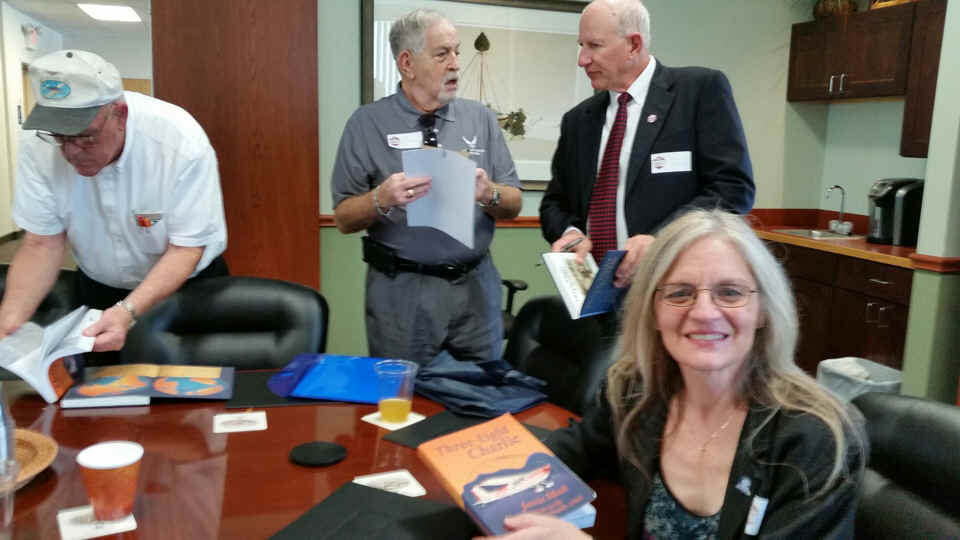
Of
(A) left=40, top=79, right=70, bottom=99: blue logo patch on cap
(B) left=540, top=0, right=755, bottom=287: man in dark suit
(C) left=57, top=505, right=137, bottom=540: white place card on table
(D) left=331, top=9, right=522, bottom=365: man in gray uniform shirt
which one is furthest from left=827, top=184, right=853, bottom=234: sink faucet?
(C) left=57, top=505, right=137, bottom=540: white place card on table

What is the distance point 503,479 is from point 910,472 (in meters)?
0.58

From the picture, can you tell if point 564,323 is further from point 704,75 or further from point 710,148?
point 704,75

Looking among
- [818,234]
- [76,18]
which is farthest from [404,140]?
[76,18]

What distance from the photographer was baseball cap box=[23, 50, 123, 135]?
1.72m

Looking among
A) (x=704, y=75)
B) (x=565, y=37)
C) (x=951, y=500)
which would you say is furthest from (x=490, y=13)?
(x=951, y=500)

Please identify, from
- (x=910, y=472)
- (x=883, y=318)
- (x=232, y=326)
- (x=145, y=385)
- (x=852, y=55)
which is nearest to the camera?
(x=910, y=472)

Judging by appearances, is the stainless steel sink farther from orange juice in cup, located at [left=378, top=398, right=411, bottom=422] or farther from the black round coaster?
the black round coaster

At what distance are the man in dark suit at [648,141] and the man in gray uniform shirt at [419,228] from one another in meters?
0.35

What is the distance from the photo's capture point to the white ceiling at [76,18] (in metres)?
7.79

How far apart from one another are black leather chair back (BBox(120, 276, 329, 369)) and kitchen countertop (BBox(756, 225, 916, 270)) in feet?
8.10

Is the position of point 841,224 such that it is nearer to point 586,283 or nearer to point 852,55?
point 852,55

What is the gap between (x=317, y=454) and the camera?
4.25 feet

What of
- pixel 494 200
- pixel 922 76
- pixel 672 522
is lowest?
pixel 672 522

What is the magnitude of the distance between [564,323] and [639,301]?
20.4 inches
